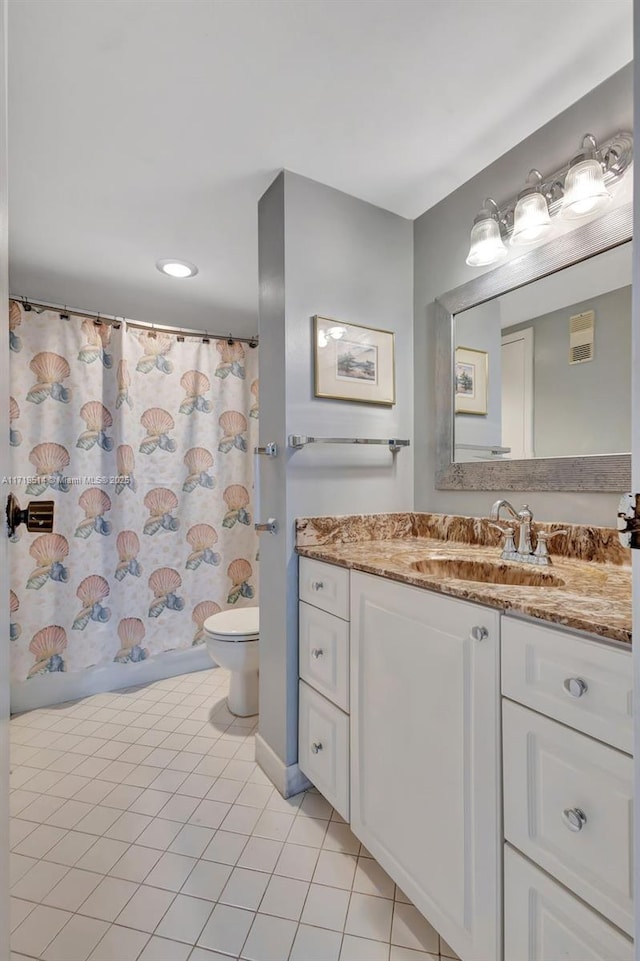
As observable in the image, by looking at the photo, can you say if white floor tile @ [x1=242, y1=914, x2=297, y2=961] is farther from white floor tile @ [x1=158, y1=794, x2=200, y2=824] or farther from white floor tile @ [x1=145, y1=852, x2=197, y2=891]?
white floor tile @ [x1=158, y1=794, x2=200, y2=824]

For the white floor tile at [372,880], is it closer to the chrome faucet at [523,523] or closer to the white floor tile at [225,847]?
the white floor tile at [225,847]

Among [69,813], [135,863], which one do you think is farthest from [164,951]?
[69,813]

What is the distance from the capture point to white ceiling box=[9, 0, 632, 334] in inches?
40.3

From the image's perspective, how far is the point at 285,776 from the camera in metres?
1.50

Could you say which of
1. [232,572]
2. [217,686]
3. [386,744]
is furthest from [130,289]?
[386,744]

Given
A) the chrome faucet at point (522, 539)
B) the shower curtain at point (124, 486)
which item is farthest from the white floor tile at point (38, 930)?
the chrome faucet at point (522, 539)

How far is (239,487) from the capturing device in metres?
2.66

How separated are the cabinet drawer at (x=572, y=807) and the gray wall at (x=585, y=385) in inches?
31.6

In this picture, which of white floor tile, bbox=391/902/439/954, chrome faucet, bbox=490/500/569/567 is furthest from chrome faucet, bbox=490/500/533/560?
white floor tile, bbox=391/902/439/954

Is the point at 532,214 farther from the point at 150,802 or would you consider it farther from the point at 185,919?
the point at 150,802

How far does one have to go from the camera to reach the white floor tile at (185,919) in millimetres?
1048

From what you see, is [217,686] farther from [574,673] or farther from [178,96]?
[178,96]

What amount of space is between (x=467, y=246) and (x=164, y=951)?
7.39ft

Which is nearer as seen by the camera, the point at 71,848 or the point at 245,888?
the point at 245,888
